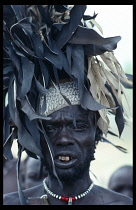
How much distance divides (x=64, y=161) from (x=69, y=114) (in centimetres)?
31

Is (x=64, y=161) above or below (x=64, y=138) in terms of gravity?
below

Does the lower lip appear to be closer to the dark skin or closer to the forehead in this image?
the dark skin

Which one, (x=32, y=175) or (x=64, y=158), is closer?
(x=64, y=158)

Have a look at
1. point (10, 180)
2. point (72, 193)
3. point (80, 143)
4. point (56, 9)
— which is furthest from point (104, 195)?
point (10, 180)

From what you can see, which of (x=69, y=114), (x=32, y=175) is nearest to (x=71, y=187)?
(x=69, y=114)

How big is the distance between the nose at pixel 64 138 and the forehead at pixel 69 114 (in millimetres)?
79

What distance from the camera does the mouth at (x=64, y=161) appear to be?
322cm

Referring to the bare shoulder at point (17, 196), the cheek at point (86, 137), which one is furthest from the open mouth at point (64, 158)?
the bare shoulder at point (17, 196)

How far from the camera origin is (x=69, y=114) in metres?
3.27

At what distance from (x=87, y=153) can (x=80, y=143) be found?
0.11m

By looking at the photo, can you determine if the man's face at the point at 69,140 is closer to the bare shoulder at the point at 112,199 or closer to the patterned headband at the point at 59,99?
the patterned headband at the point at 59,99

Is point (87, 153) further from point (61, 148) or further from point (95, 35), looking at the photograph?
point (95, 35)

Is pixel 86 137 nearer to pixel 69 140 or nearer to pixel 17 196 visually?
pixel 69 140

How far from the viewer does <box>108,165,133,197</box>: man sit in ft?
17.8
